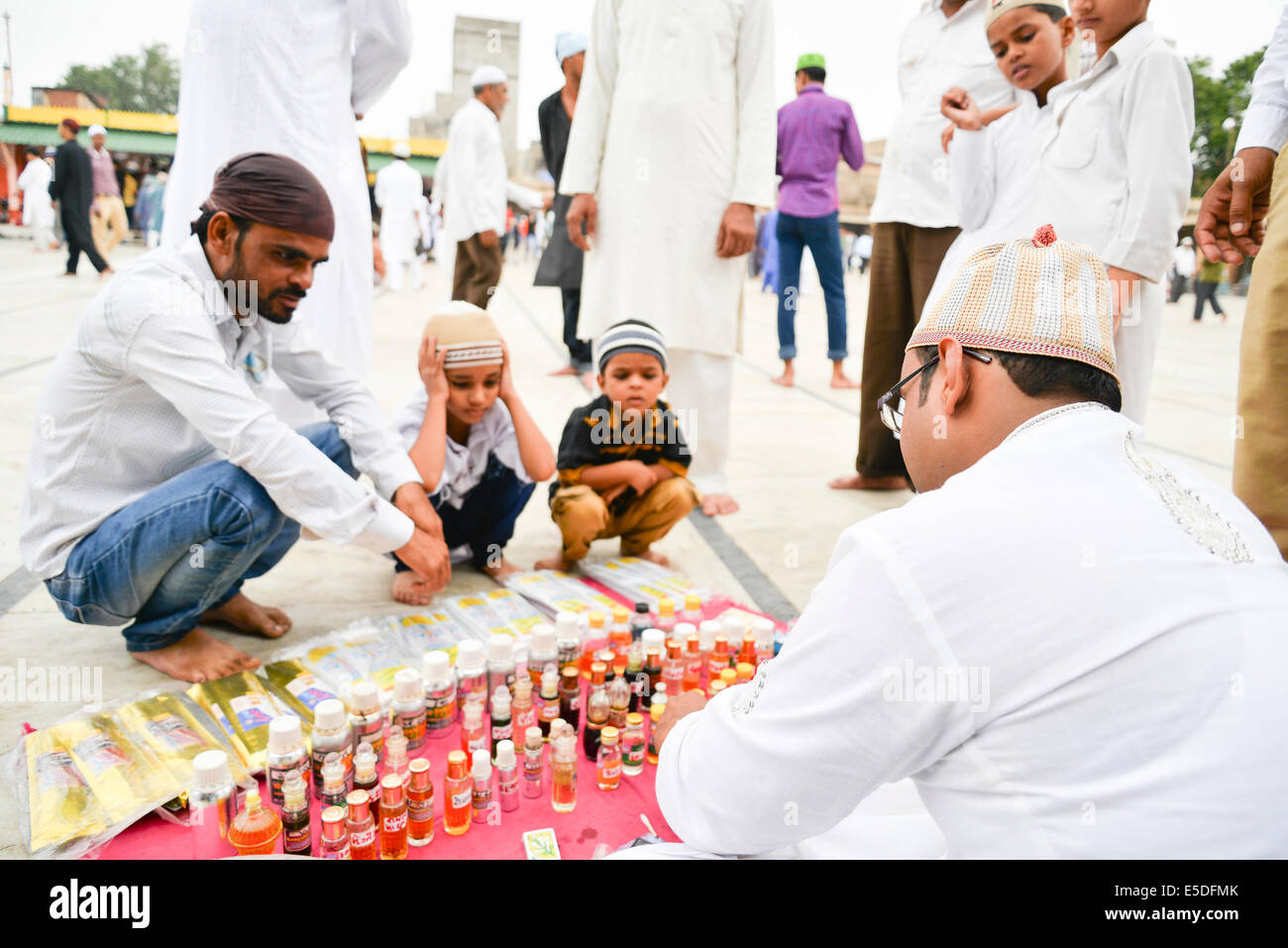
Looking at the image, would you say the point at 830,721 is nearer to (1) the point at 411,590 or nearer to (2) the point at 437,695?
(2) the point at 437,695

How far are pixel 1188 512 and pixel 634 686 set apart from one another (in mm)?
1272

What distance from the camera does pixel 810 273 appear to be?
66.5 ft

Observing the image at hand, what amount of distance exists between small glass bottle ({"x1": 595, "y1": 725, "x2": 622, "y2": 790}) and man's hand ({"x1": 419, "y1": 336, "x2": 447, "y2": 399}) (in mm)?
1250

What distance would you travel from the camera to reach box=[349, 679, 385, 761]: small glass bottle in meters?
1.68

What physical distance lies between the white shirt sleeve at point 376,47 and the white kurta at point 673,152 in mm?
715

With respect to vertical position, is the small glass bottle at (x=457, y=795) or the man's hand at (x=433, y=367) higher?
the man's hand at (x=433, y=367)

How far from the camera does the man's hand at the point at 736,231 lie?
3252 millimetres

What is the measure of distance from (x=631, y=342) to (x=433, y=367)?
24.9 inches

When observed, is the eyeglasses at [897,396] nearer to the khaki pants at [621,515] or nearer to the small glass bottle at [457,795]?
the small glass bottle at [457,795]

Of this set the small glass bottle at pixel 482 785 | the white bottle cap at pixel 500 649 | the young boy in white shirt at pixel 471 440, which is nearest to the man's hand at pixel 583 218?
the young boy in white shirt at pixel 471 440

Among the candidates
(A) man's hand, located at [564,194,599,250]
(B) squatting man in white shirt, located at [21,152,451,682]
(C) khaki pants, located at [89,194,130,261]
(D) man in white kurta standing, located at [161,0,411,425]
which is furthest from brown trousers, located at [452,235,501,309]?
(C) khaki pants, located at [89,194,130,261]
